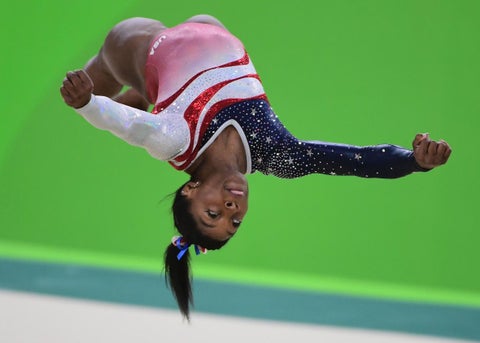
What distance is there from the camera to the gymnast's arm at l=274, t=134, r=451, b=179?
Answer: 1.90 metres

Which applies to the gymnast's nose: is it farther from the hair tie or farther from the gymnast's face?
the hair tie

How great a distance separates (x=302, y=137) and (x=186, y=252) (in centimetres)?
149

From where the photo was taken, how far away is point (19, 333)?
288 centimetres

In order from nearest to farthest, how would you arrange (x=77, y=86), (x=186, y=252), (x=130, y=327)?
(x=77, y=86) → (x=186, y=252) → (x=130, y=327)

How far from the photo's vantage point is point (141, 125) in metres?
2.00

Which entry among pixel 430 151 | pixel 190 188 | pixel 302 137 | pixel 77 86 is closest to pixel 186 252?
pixel 190 188

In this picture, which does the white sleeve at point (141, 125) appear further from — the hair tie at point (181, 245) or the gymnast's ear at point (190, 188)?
the hair tie at point (181, 245)

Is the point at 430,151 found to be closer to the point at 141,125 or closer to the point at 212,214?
the point at 212,214

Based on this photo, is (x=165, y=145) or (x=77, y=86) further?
(x=165, y=145)

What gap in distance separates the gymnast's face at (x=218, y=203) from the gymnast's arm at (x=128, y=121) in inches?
4.3

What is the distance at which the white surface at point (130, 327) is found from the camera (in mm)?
2924

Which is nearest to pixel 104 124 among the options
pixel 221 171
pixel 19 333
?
pixel 221 171

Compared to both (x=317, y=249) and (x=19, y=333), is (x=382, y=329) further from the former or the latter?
(x=19, y=333)

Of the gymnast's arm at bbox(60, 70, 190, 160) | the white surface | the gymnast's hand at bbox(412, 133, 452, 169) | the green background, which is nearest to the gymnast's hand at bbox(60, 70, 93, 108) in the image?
the gymnast's arm at bbox(60, 70, 190, 160)
